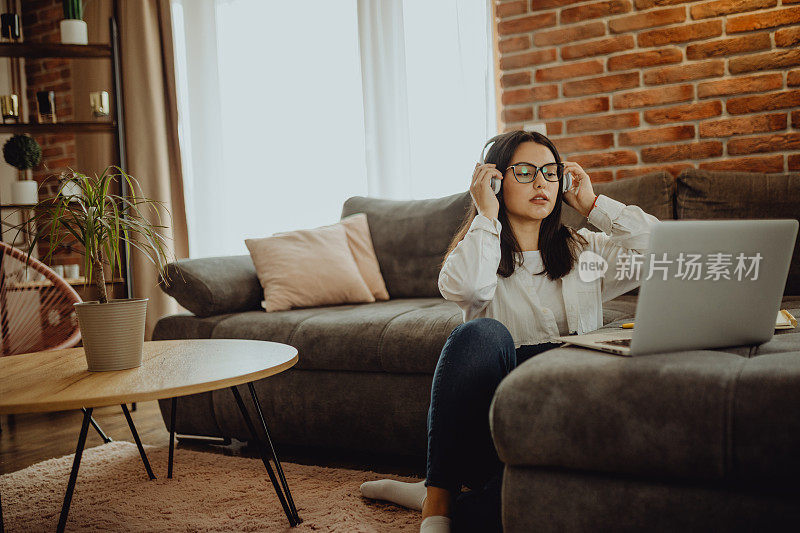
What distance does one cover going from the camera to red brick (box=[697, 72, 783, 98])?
2477 mm

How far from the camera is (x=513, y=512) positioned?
3.38 ft

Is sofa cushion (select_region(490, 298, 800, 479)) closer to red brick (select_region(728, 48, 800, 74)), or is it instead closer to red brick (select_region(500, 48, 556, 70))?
red brick (select_region(728, 48, 800, 74))

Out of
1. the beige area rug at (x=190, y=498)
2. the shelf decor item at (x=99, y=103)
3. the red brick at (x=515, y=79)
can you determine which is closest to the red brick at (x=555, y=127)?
the red brick at (x=515, y=79)

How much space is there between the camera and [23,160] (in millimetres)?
3371

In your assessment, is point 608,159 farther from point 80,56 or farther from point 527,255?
point 80,56

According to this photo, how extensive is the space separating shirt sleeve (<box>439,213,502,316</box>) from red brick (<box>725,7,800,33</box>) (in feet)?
5.35

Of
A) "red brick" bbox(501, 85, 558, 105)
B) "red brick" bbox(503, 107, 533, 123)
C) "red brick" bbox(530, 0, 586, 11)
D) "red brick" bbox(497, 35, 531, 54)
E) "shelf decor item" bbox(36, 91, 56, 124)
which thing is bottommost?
"red brick" bbox(503, 107, 533, 123)

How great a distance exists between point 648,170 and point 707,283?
6.02ft

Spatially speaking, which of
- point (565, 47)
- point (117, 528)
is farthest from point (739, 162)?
→ point (117, 528)

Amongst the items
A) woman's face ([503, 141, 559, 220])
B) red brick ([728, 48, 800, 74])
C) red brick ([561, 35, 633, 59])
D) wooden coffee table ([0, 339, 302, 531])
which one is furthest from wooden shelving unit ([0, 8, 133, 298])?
red brick ([728, 48, 800, 74])

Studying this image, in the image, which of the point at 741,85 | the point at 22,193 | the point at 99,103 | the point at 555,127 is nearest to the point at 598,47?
the point at 555,127

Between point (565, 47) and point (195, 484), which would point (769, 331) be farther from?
point (565, 47)

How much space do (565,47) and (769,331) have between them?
195 cm

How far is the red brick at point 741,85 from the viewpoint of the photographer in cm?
248
